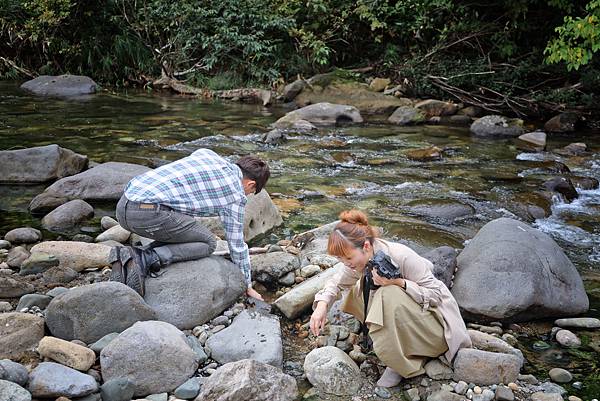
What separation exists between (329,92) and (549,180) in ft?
21.6

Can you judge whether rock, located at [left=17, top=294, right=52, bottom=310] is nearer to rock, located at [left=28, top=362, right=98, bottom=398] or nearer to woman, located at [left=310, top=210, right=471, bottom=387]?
rock, located at [left=28, top=362, right=98, bottom=398]

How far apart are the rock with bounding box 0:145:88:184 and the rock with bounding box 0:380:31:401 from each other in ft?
14.3

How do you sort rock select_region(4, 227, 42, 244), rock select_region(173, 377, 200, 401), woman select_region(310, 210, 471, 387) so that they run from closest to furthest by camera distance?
1. rock select_region(173, 377, 200, 401)
2. woman select_region(310, 210, 471, 387)
3. rock select_region(4, 227, 42, 244)

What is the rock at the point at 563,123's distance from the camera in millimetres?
10883

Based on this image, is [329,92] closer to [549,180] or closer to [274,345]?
[549,180]

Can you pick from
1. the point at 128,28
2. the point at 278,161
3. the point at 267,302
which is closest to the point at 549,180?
the point at 278,161

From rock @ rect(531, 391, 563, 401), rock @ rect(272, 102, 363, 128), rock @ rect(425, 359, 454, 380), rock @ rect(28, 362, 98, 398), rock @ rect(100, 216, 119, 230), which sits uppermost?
rock @ rect(28, 362, 98, 398)

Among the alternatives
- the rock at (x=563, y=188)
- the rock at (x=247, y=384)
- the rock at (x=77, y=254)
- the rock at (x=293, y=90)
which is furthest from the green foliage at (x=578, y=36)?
the rock at (x=247, y=384)

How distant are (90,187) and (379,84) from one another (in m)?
8.76

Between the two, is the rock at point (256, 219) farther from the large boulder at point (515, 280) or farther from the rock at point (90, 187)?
the large boulder at point (515, 280)

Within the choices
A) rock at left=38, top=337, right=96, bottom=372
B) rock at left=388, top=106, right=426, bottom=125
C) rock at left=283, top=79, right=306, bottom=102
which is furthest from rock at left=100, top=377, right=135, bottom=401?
rock at left=283, top=79, right=306, bottom=102

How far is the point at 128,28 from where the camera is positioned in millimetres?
16203

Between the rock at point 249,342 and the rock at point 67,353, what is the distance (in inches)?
25.3

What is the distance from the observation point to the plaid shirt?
362 cm
